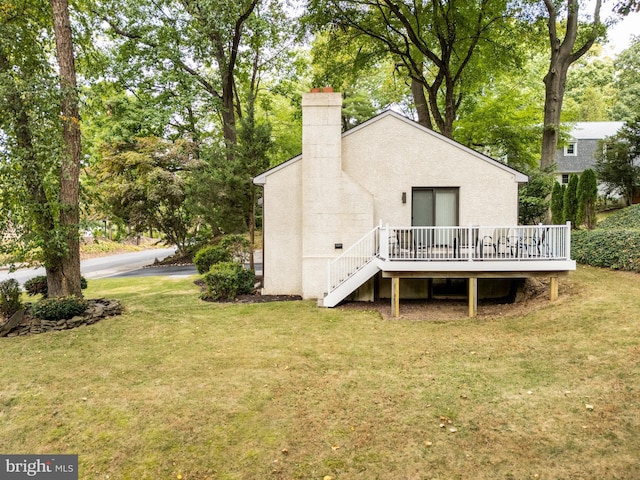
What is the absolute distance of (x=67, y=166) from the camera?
10.9 metres

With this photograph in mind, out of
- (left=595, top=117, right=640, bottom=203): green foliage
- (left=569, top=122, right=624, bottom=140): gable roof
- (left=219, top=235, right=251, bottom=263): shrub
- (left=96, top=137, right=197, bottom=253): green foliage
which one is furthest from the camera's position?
(left=569, top=122, right=624, bottom=140): gable roof

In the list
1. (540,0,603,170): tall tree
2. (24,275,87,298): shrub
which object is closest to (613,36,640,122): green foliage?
(540,0,603,170): tall tree

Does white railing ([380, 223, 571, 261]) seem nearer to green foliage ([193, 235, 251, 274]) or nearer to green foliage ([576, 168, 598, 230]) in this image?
green foliage ([193, 235, 251, 274])

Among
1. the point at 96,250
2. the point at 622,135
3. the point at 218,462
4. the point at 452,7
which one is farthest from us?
the point at 96,250

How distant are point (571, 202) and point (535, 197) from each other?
58.2 inches

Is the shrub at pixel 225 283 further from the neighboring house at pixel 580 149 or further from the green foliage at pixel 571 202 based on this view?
the neighboring house at pixel 580 149

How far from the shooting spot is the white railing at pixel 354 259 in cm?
1189

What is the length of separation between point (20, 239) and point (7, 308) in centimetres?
179

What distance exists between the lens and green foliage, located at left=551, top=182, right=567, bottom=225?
1883 cm

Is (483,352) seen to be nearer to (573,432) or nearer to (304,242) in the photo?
(573,432)

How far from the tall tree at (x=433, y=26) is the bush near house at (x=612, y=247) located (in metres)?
7.82

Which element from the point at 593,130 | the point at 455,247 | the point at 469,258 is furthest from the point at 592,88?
the point at 469,258

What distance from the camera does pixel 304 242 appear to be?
12.5 m

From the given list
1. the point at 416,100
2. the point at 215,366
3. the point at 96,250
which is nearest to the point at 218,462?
the point at 215,366
